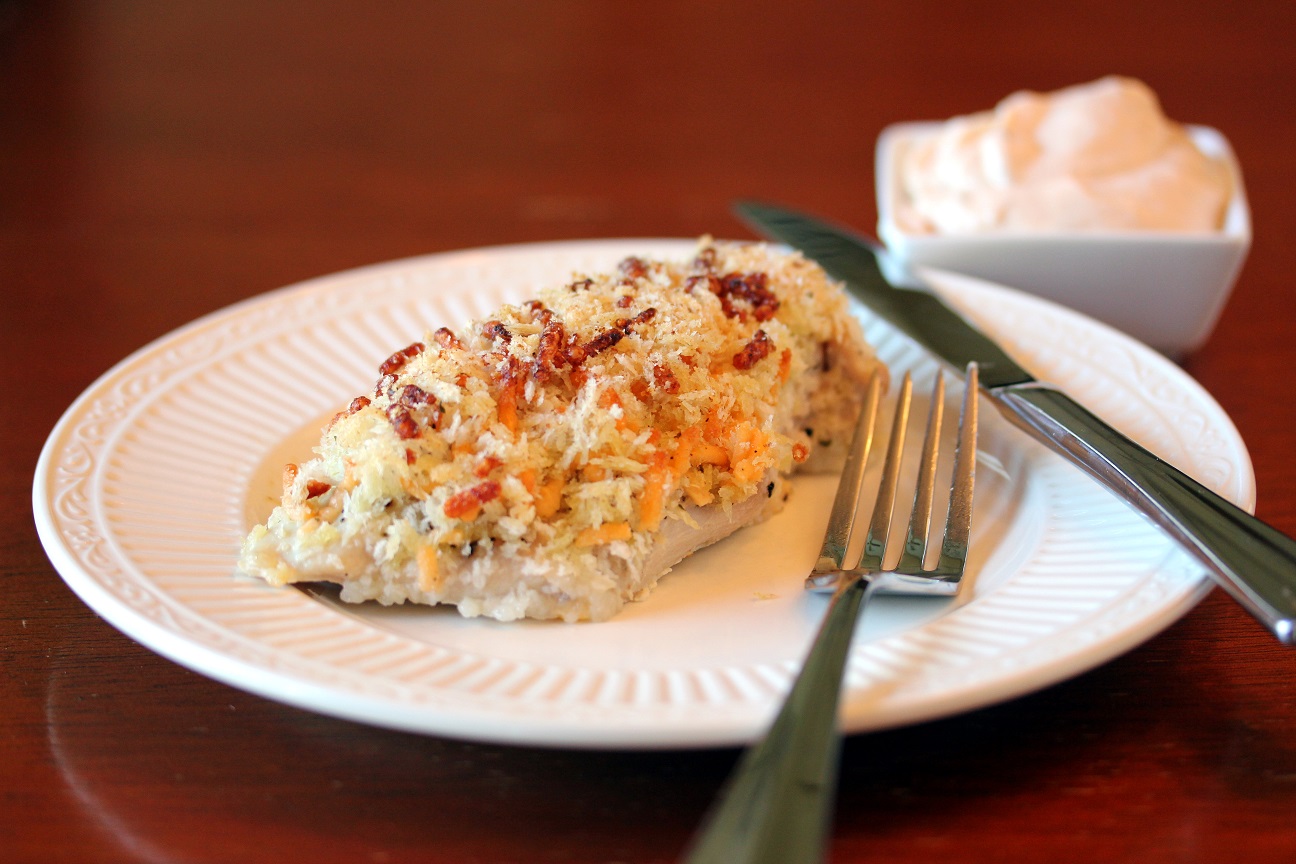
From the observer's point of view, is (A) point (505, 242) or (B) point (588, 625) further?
(A) point (505, 242)

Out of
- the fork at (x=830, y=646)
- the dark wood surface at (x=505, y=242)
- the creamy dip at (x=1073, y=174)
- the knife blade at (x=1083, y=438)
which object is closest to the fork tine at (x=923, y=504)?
the fork at (x=830, y=646)

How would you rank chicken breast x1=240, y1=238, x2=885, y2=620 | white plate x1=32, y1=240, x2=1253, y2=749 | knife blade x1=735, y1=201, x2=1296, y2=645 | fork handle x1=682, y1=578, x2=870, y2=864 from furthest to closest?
chicken breast x1=240, y1=238, x2=885, y2=620 → knife blade x1=735, y1=201, x2=1296, y2=645 → white plate x1=32, y1=240, x2=1253, y2=749 → fork handle x1=682, y1=578, x2=870, y2=864

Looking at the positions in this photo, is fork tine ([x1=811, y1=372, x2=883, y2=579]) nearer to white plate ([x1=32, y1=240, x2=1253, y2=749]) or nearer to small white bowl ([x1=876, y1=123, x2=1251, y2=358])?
white plate ([x1=32, y1=240, x2=1253, y2=749])

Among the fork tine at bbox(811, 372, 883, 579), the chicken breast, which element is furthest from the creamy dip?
the chicken breast

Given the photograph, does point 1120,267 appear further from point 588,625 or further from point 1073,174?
point 588,625

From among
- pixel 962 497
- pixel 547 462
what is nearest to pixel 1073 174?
pixel 962 497

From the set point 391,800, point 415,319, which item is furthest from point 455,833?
point 415,319

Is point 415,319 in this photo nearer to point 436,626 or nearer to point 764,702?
point 436,626
